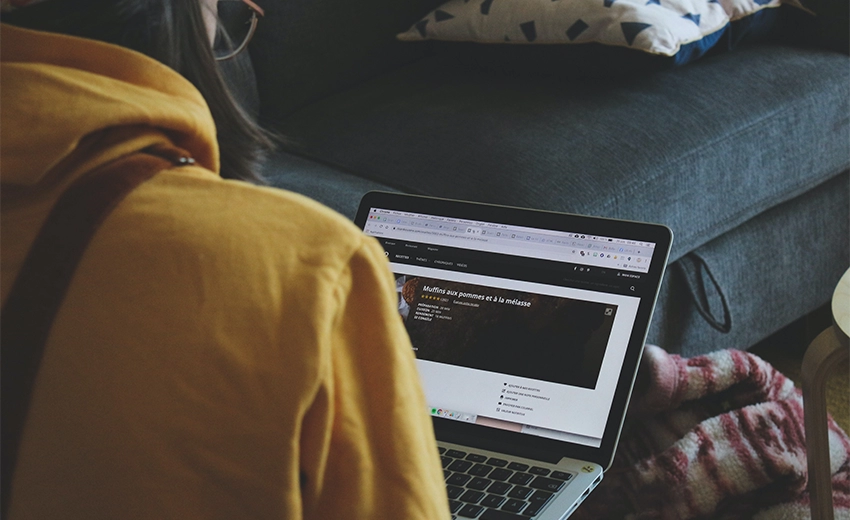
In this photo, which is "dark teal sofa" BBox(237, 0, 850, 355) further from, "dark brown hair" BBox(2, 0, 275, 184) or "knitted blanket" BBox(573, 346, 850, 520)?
"dark brown hair" BBox(2, 0, 275, 184)

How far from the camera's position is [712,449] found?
1120mm

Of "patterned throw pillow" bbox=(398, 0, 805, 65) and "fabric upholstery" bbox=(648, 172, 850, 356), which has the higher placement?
"patterned throw pillow" bbox=(398, 0, 805, 65)

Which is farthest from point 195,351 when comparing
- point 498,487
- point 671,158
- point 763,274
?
point 763,274

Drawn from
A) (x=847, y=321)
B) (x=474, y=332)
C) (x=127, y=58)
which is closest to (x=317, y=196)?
(x=474, y=332)

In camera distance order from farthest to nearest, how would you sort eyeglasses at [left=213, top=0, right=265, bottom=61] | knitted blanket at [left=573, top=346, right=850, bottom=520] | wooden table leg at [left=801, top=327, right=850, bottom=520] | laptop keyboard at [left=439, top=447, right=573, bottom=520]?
knitted blanket at [left=573, top=346, right=850, bottom=520], wooden table leg at [left=801, top=327, right=850, bottom=520], laptop keyboard at [left=439, top=447, right=573, bottom=520], eyeglasses at [left=213, top=0, right=265, bottom=61]

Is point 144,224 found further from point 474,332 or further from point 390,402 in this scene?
point 474,332

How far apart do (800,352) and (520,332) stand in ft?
3.89

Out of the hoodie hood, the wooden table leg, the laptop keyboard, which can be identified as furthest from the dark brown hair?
the wooden table leg

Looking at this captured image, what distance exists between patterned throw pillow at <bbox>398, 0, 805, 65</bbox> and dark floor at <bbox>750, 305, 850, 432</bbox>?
623 mm

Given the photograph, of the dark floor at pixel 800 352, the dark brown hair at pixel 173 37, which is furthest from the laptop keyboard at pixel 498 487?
the dark floor at pixel 800 352

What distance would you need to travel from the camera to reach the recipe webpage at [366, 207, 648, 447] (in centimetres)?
79

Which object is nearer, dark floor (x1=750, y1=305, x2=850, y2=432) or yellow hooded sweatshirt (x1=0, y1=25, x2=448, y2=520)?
yellow hooded sweatshirt (x1=0, y1=25, x2=448, y2=520)

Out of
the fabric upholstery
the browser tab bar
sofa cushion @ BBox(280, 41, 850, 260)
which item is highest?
the browser tab bar

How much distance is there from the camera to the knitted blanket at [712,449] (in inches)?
43.6
